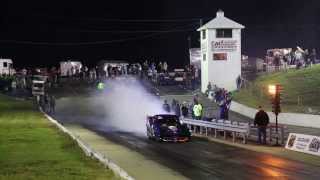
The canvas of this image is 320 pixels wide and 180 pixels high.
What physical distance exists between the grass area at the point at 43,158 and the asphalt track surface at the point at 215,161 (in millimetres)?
3177

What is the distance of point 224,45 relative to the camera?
7088cm

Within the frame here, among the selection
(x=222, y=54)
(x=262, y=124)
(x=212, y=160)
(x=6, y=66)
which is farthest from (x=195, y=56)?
(x=212, y=160)

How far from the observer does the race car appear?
35094mm

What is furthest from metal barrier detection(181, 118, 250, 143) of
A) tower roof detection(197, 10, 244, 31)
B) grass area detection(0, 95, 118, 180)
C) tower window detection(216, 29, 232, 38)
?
tower window detection(216, 29, 232, 38)

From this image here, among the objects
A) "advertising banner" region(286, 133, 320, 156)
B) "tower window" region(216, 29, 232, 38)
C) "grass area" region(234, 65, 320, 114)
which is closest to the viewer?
"advertising banner" region(286, 133, 320, 156)

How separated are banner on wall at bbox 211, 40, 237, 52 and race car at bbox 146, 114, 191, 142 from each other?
3398 cm

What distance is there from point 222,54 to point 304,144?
43970mm

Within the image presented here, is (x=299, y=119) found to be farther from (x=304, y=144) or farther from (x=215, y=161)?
(x=215, y=161)

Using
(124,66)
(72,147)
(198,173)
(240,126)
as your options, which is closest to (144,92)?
(124,66)

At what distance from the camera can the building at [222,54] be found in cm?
7012

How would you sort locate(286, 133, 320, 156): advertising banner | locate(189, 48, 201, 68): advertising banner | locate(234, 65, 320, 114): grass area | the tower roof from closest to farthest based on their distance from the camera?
1. locate(286, 133, 320, 156): advertising banner
2. locate(234, 65, 320, 114): grass area
3. the tower roof
4. locate(189, 48, 201, 68): advertising banner

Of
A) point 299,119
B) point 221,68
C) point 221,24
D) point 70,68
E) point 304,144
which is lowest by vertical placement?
point 299,119

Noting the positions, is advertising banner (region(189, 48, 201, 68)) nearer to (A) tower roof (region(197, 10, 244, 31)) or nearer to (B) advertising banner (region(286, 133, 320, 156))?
(A) tower roof (region(197, 10, 244, 31))

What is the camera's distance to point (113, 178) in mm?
17203
